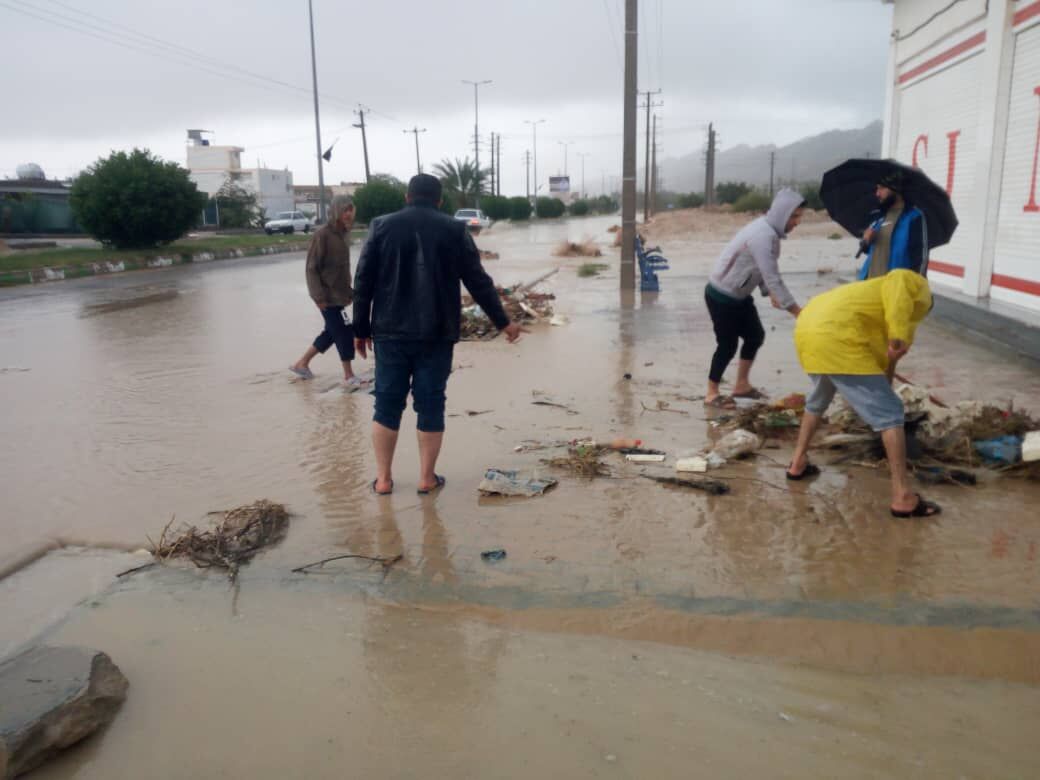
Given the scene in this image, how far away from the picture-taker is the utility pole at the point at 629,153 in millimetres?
13250

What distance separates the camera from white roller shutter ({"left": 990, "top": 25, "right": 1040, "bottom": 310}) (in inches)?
346

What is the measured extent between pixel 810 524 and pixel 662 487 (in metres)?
0.85

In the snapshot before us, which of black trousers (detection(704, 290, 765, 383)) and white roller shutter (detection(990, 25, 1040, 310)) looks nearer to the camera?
black trousers (detection(704, 290, 765, 383))

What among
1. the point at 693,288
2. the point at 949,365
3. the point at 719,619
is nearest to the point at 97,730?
the point at 719,619

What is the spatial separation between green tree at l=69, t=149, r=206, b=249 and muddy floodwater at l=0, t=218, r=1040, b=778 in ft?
65.9

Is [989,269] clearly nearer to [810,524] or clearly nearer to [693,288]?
[693,288]

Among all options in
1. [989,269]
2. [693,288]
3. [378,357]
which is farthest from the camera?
[693,288]

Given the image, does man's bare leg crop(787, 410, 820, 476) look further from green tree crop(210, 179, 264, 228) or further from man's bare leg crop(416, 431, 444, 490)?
green tree crop(210, 179, 264, 228)

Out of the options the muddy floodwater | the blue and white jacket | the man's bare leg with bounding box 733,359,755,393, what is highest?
the blue and white jacket

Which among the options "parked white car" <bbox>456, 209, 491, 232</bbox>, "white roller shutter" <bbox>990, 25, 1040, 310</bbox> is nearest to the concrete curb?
"parked white car" <bbox>456, 209, 491, 232</bbox>

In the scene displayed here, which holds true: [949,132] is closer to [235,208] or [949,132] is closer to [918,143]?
[918,143]

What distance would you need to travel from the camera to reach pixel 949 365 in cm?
774

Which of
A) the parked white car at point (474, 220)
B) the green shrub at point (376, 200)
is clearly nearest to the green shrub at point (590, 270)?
the parked white car at point (474, 220)

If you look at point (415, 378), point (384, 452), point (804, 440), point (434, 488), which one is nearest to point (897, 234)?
point (804, 440)
